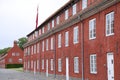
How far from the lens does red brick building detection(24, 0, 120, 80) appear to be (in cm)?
2234

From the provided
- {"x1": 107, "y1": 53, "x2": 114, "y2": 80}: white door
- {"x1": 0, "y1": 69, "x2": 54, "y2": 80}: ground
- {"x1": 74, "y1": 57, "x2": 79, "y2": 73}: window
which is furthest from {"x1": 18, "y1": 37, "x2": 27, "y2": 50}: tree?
{"x1": 107, "y1": 53, "x2": 114, "y2": 80}: white door

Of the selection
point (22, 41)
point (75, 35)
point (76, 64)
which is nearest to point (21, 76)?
point (76, 64)

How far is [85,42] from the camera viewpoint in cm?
2811

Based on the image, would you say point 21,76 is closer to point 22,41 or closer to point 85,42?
point 85,42

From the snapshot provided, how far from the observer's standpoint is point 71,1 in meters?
33.2

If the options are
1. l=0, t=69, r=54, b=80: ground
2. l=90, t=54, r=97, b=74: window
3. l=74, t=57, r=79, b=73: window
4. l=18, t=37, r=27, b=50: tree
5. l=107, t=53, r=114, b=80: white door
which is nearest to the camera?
l=107, t=53, r=114, b=80: white door

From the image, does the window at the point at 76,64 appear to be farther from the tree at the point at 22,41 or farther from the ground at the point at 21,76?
the tree at the point at 22,41

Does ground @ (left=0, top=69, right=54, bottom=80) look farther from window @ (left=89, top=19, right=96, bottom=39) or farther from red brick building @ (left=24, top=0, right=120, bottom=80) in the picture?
window @ (left=89, top=19, right=96, bottom=39)

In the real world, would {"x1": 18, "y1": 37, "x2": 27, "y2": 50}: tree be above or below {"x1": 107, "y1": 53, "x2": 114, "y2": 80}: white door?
above

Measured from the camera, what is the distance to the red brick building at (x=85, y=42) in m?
22.3

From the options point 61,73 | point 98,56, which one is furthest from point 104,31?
point 61,73

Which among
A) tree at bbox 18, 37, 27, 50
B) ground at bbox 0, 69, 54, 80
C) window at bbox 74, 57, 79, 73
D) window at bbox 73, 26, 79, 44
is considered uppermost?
tree at bbox 18, 37, 27, 50

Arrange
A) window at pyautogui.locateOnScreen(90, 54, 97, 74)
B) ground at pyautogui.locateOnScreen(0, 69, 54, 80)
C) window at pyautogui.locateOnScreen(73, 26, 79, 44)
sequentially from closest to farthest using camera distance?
window at pyautogui.locateOnScreen(90, 54, 97, 74) → window at pyautogui.locateOnScreen(73, 26, 79, 44) → ground at pyautogui.locateOnScreen(0, 69, 54, 80)

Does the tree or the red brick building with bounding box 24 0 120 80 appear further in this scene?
the tree
